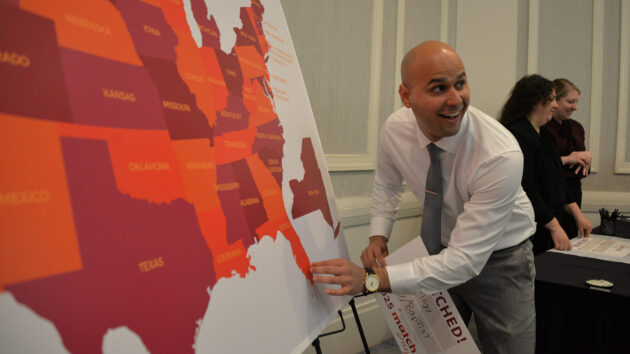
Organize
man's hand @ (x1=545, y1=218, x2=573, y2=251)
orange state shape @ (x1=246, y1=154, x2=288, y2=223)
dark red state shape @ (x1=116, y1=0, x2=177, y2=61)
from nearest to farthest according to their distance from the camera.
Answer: dark red state shape @ (x1=116, y1=0, x2=177, y2=61) < orange state shape @ (x1=246, y1=154, x2=288, y2=223) < man's hand @ (x1=545, y1=218, x2=573, y2=251)

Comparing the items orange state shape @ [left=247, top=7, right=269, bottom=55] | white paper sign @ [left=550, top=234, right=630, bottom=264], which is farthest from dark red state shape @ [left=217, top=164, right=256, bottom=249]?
white paper sign @ [left=550, top=234, right=630, bottom=264]

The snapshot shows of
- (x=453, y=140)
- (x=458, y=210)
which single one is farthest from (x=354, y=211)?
(x=453, y=140)

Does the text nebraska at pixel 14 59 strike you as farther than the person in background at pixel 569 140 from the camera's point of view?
No

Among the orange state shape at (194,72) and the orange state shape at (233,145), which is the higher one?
the orange state shape at (194,72)

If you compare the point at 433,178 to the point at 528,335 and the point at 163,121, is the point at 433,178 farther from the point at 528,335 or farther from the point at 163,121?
the point at 163,121

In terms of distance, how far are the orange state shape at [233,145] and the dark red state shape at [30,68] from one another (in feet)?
1.01

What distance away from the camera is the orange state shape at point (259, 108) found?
3.10 feet

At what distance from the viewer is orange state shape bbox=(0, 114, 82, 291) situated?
1.46 feet

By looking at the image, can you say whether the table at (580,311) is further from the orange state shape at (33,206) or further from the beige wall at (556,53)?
the orange state shape at (33,206)

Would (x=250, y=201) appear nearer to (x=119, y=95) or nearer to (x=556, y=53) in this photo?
(x=119, y=95)

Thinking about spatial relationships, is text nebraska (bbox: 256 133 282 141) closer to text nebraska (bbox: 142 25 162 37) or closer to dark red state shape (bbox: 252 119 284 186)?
dark red state shape (bbox: 252 119 284 186)

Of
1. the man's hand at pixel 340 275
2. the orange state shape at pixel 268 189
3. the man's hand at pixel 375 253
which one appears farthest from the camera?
the man's hand at pixel 375 253

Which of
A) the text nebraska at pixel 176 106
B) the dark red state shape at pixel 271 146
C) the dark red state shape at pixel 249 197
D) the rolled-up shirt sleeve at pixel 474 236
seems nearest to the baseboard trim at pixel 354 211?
the rolled-up shirt sleeve at pixel 474 236

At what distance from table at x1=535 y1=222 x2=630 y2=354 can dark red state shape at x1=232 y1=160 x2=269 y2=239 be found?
1.17 meters
